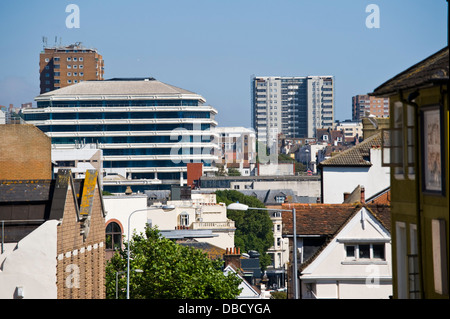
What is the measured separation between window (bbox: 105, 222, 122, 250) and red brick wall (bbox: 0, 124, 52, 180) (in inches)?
475

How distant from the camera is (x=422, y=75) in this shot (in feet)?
48.2

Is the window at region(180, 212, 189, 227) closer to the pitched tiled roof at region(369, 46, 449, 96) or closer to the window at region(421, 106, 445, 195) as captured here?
the pitched tiled roof at region(369, 46, 449, 96)

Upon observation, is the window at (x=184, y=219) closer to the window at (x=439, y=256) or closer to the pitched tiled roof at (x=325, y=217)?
the pitched tiled roof at (x=325, y=217)

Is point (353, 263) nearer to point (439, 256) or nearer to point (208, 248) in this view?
point (439, 256)

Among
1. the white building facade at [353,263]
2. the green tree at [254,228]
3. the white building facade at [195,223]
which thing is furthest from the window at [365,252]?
the green tree at [254,228]

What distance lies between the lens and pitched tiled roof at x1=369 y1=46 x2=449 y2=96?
13.3 m

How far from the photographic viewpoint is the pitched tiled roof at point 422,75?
13289mm

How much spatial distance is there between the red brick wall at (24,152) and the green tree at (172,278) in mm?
6794

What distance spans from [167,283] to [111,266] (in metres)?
7.09

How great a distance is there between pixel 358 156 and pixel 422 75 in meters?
32.9

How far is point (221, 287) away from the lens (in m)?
47.2

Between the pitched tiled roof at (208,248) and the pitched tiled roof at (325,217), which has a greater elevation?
the pitched tiled roof at (325,217)

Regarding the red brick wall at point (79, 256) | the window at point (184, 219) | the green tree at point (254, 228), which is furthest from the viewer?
the green tree at point (254, 228)
